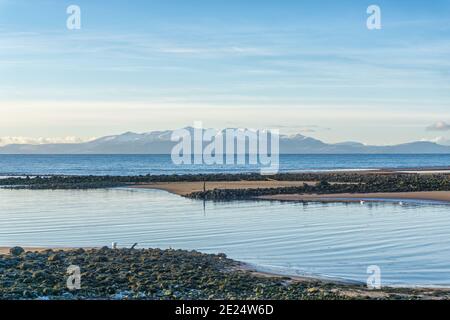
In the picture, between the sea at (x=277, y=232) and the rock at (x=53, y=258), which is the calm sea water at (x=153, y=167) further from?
the rock at (x=53, y=258)

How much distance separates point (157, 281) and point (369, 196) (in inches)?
1161

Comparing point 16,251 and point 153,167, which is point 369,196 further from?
point 153,167

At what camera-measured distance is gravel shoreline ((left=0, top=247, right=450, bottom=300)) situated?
13024 millimetres

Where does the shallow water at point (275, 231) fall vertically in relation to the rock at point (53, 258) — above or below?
below

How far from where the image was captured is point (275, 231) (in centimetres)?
2397

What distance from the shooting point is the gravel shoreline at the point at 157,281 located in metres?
13.0

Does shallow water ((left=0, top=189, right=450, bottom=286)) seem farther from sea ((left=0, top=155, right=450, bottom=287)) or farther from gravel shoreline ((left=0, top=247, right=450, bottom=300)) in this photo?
gravel shoreline ((left=0, top=247, right=450, bottom=300))

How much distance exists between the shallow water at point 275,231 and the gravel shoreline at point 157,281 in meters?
1.38

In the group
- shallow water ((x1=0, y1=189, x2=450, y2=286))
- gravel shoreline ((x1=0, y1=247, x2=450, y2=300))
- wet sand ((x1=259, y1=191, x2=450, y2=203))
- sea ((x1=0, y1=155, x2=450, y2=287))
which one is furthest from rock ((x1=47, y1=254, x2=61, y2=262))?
wet sand ((x1=259, y1=191, x2=450, y2=203))

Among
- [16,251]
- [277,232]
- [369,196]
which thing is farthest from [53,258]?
[369,196]

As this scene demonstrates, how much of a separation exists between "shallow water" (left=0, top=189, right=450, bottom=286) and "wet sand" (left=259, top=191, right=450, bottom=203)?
132 inches

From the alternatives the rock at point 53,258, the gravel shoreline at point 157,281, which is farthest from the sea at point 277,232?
the rock at point 53,258
